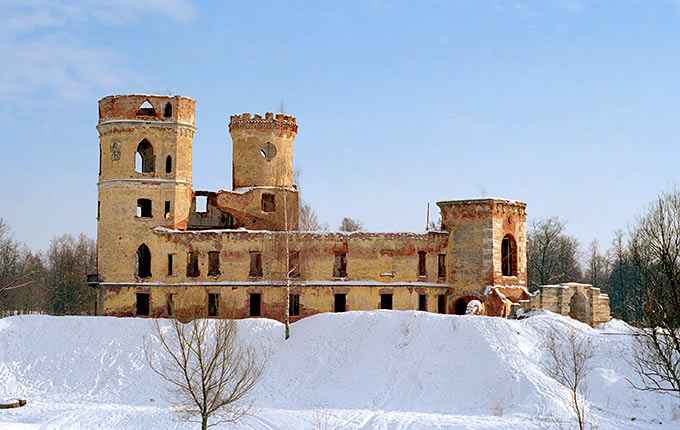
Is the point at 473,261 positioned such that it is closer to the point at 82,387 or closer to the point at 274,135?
the point at 274,135

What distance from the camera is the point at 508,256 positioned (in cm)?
4447

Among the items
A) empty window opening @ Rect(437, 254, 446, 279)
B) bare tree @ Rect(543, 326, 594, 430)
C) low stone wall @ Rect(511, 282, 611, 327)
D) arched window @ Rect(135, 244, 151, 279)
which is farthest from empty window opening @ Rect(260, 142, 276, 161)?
bare tree @ Rect(543, 326, 594, 430)

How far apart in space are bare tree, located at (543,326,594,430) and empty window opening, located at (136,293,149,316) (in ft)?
70.4

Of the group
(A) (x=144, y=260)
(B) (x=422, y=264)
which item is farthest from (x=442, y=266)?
(A) (x=144, y=260)

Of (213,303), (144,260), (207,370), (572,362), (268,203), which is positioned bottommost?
(572,362)

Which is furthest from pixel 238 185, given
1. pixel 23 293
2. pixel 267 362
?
pixel 23 293

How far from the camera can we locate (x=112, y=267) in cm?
4338

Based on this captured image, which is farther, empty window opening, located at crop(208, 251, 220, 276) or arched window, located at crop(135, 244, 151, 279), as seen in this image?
arched window, located at crop(135, 244, 151, 279)

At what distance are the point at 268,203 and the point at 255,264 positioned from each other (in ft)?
20.6

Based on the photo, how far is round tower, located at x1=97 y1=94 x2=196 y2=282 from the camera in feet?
143

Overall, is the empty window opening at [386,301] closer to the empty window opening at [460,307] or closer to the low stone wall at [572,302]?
the empty window opening at [460,307]

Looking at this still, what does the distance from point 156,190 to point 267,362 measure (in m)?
13.8

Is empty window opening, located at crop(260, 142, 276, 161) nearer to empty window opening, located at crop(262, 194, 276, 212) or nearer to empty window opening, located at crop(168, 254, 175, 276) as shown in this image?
empty window opening, located at crop(262, 194, 276, 212)

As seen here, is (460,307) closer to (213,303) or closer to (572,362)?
(572,362)
